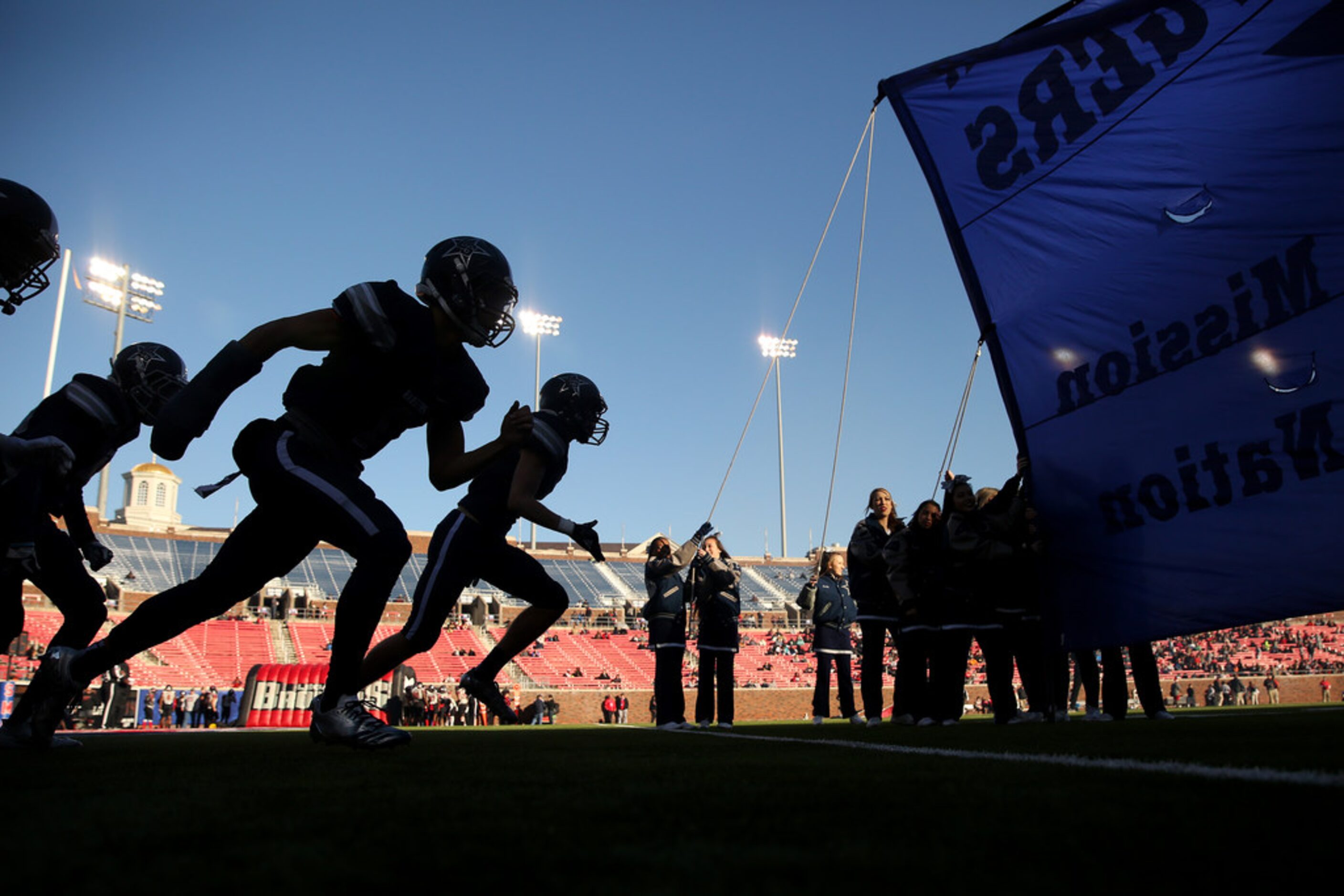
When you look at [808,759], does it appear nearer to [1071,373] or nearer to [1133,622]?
[1133,622]

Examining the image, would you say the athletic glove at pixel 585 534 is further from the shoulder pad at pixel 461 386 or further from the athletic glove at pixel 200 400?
the athletic glove at pixel 200 400

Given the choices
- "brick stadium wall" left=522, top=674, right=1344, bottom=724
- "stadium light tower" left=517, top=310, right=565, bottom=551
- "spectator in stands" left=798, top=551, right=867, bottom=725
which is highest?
"stadium light tower" left=517, top=310, right=565, bottom=551

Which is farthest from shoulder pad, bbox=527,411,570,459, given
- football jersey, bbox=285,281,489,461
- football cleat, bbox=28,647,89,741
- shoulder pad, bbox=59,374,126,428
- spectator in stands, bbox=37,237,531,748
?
football cleat, bbox=28,647,89,741

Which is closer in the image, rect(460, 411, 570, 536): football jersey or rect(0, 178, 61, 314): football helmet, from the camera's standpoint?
rect(0, 178, 61, 314): football helmet

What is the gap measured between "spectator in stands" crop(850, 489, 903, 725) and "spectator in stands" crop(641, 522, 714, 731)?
1.29 metres

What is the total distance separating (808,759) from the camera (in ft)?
9.64

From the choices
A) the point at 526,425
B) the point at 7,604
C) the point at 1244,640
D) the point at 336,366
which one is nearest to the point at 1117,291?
the point at 526,425

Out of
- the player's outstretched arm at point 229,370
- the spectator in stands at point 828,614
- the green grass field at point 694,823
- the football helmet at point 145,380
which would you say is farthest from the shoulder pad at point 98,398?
the spectator in stands at point 828,614

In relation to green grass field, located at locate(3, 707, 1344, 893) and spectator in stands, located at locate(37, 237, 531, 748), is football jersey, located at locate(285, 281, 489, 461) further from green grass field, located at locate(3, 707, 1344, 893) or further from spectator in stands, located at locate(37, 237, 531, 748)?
green grass field, located at locate(3, 707, 1344, 893)

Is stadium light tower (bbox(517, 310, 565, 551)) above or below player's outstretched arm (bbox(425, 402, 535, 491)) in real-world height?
above

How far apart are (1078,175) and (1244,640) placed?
45000 mm

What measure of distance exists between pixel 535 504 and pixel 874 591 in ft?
13.8

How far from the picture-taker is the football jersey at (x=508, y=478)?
187 inches

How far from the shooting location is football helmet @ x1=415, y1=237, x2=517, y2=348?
386 centimetres
